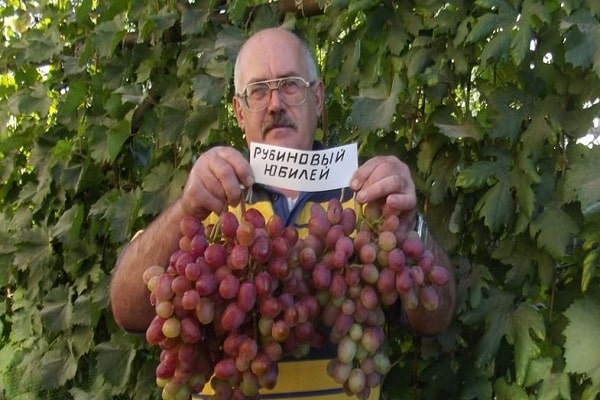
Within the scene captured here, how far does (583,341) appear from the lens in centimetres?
107

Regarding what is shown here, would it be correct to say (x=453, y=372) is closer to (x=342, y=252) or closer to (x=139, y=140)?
(x=342, y=252)

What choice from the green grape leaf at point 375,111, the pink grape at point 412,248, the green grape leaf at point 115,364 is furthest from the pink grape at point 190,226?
the green grape leaf at point 115,364

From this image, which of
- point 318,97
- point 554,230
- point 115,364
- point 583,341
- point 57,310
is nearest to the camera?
point 583,341

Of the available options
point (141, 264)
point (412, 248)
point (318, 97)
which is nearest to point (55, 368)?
point (141, 264)

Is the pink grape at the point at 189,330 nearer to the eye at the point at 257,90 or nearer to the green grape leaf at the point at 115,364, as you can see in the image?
the eye at the point at 257,90

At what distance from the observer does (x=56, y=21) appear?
2113mm

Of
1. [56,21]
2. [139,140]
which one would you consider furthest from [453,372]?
[56,21]

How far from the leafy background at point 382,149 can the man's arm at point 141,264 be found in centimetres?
43

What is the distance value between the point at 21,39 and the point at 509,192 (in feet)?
5.37

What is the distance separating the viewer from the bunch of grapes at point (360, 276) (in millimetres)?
897

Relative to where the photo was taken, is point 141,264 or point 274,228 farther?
point 141,264

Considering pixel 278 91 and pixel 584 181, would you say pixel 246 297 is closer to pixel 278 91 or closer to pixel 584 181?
pixel 278 91

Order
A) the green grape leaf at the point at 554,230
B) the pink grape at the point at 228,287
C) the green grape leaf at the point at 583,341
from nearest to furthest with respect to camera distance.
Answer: the pink grape at the point at 228,287 < the green grape leaf at the point at 583,341 < the green grape leaf at the point at 554,230

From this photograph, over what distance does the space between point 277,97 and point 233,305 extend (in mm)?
404
